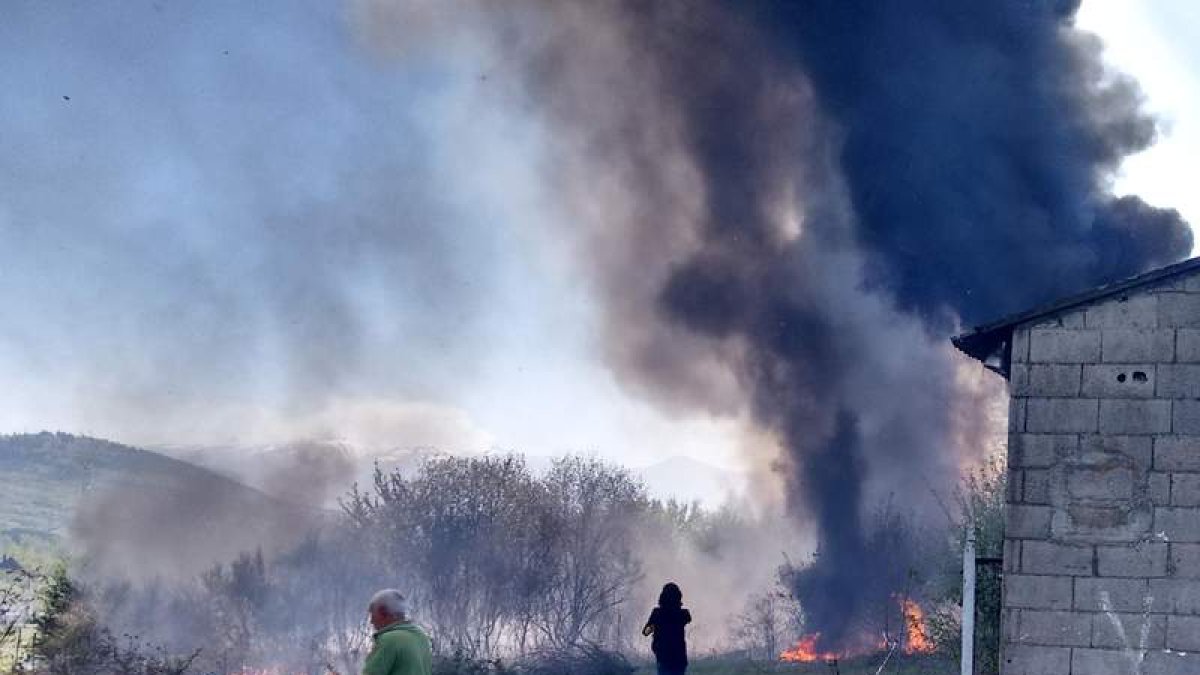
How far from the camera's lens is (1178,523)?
1226 centimetres

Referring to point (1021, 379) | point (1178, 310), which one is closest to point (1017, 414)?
point (1021, 379)

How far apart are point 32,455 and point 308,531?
158 feet

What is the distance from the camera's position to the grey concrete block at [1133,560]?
1225cm

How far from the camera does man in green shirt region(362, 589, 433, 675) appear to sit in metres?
8.43

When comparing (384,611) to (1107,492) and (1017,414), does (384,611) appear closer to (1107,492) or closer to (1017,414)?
(1017,414)

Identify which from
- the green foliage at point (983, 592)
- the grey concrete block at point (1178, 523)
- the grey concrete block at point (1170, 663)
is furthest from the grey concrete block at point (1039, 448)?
the green foliage at point (983, 592)

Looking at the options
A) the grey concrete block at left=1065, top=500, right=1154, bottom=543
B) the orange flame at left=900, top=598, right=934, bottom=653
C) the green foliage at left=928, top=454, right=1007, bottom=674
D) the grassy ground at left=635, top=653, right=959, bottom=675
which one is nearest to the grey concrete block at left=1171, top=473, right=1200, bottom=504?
the grey concrete block at left=1065, top=500, right=1154, bottom=543

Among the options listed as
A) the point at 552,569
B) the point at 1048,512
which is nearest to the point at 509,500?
the point at 552,569

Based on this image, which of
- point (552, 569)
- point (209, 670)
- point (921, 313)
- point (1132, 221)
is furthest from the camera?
point (552, 569)

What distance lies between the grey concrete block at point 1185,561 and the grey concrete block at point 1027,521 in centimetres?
109

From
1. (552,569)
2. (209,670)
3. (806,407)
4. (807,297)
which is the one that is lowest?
(209,670)

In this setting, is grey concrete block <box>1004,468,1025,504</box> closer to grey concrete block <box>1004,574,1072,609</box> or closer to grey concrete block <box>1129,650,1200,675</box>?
grey concrete block <box>1004,574,1072,609</box>

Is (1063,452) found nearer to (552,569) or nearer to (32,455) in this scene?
(552,569)

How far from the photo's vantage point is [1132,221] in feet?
111
